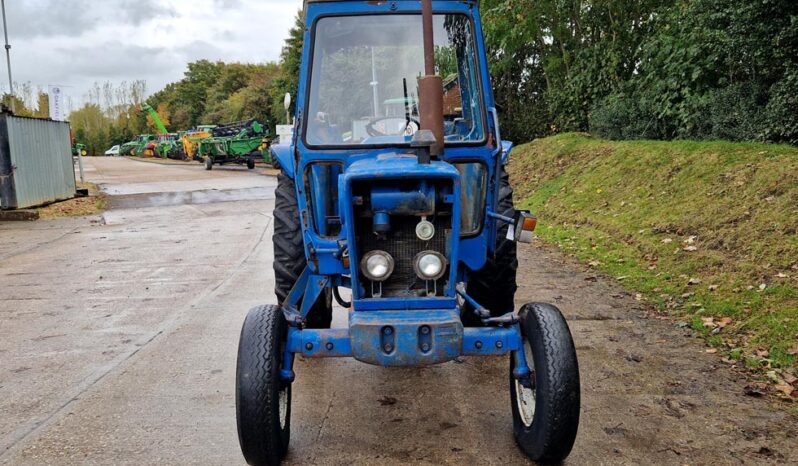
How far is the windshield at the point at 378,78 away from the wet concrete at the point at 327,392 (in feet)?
5.62

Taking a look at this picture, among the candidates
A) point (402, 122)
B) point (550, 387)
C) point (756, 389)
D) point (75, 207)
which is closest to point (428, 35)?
point (402, 122)

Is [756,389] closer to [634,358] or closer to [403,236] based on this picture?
[634,358]

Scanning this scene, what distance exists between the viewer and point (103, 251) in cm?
1095

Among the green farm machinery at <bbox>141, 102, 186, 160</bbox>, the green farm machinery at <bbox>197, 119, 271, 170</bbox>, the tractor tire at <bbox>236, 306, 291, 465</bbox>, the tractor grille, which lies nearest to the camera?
the tractor tire at <bbox>236, 306, 291, 465</bbox>

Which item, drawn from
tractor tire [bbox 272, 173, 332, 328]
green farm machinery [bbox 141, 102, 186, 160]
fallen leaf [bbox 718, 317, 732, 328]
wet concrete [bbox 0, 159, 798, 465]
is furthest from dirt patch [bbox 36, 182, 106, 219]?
green farm machinery [bbox 141, 102, 186, 160]

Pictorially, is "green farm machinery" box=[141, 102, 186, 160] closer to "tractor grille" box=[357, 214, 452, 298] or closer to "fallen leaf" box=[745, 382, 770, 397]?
"tractor grille" box=[357, 214, 452, 298]

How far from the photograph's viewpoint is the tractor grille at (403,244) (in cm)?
401

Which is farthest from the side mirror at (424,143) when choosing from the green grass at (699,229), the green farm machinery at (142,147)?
the green farm machinery at (142,147)

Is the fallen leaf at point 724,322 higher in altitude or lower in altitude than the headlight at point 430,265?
lower

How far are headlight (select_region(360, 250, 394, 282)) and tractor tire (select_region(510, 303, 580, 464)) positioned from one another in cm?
78

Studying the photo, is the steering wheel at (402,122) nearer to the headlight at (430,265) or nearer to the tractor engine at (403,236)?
the tractor engine at (403,236)

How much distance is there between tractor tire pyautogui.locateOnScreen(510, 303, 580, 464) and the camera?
3456 mm

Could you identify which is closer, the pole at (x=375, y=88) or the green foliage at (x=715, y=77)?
the pole at (x=375, y=88)

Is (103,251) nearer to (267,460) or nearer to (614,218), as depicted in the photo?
(614,218)
